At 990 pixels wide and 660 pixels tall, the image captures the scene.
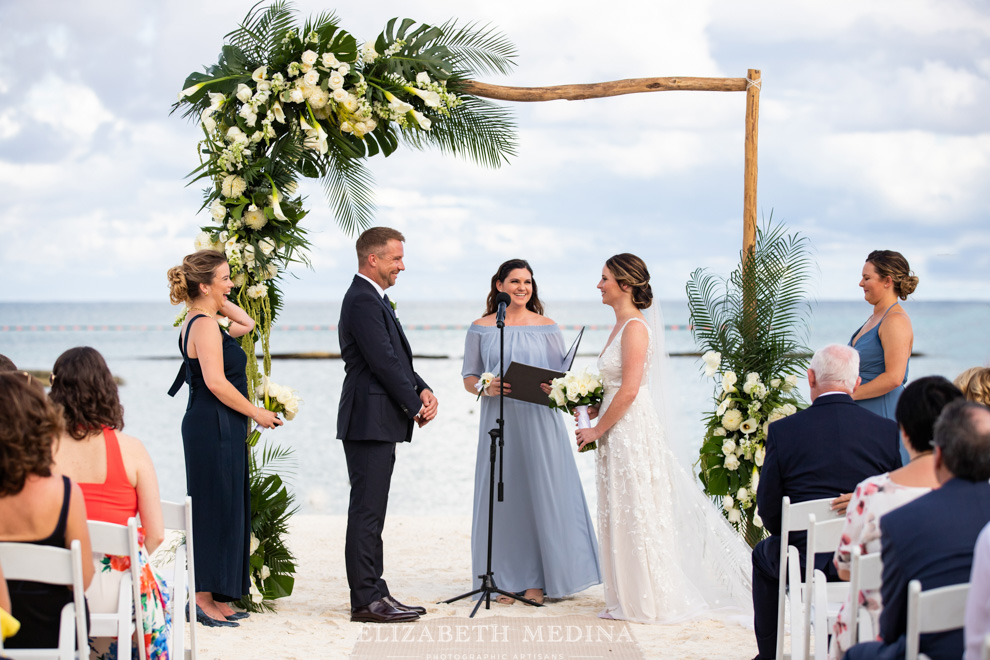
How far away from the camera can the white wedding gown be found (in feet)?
17.4

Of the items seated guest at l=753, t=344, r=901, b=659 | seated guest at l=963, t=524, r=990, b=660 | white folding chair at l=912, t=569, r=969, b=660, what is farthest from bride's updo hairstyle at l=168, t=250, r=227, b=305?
seated guest at l=963, t=524, r=990, b=660

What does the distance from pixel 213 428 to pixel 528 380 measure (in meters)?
1.77

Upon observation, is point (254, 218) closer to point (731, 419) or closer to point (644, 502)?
point (644, 502)

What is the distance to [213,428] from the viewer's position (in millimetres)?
5027

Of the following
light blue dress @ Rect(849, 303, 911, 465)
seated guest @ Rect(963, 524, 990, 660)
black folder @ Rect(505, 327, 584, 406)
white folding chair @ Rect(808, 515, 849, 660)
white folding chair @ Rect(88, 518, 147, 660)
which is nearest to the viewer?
seated guest @ Rect(963, 524, 990, 660)

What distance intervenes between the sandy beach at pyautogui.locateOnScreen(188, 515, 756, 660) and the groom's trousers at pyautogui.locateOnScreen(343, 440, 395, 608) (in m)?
0.29

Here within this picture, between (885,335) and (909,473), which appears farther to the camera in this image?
(885,335)

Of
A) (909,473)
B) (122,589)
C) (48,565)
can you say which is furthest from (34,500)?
(909,473)

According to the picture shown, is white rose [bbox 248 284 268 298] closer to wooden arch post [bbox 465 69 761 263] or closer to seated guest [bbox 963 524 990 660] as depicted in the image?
wooden arch post [bbox 465 69 761 263]

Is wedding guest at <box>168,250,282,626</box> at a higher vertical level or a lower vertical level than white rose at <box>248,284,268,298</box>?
lower

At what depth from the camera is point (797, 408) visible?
230 inches

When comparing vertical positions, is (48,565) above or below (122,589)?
above

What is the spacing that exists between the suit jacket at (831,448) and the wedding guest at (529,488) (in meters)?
2.12

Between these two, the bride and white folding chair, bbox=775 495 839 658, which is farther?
the bride
